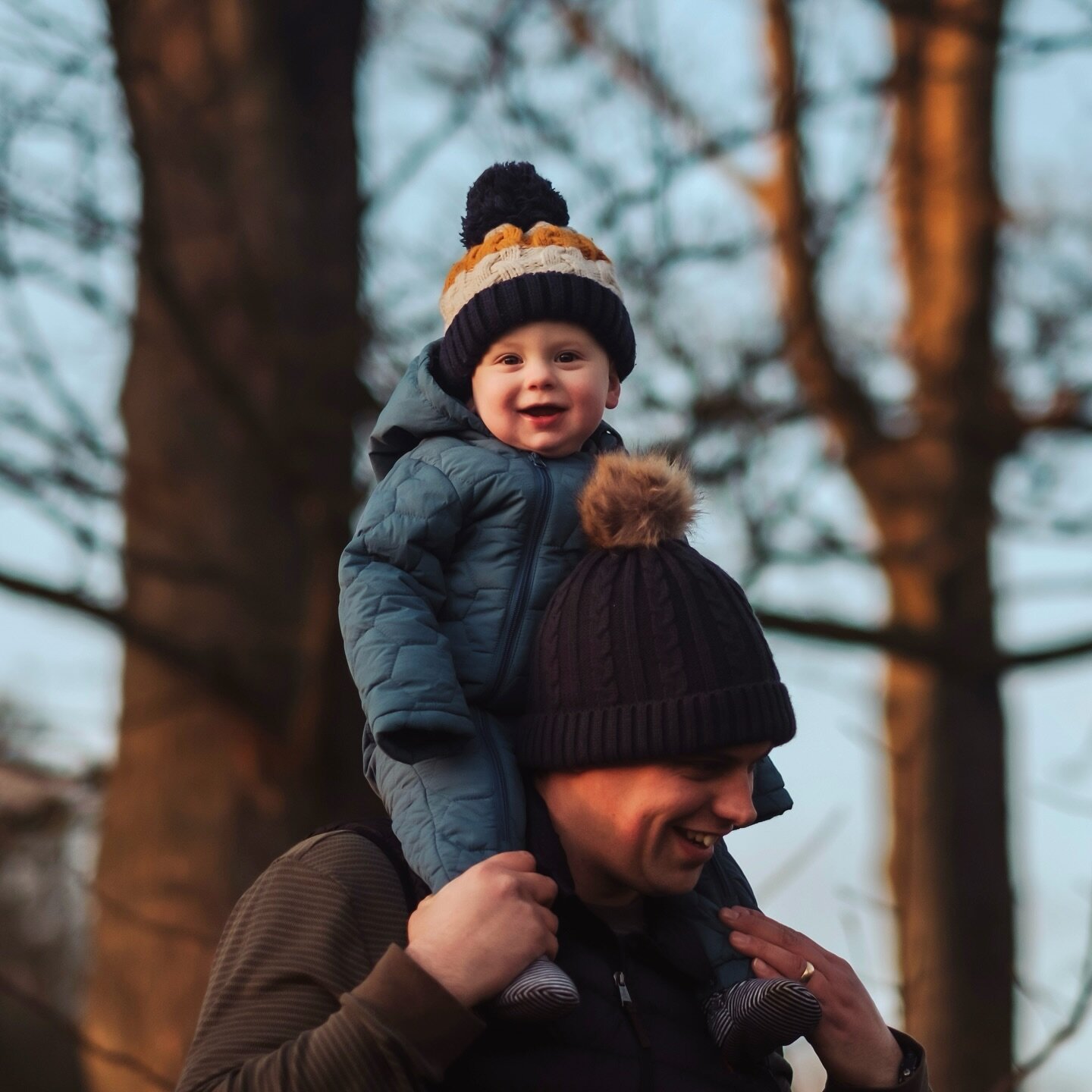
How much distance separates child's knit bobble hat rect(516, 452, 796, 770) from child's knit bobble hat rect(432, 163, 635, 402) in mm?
219

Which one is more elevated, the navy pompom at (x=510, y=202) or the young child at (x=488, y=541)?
the navy pompom at (x=510, y=202)

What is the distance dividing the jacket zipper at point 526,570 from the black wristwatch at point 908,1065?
75 centimetres

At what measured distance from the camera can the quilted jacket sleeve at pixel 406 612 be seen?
2041 mm

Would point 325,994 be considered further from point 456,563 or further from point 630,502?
point 630,502

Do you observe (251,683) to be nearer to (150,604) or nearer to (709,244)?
(150,604)

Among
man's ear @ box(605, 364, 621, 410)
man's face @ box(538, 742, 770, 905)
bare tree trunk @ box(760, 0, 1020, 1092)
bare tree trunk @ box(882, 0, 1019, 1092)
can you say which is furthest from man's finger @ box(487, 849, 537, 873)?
bare tree trunk @ box(882, 0, 1019, 1092)

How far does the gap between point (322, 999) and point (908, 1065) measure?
33.0 inches

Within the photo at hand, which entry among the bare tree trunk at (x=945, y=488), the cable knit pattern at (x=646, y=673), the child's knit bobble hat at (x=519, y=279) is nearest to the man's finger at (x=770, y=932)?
the cable knit pattern at (x=646, y=673)

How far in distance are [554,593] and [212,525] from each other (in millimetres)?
3659

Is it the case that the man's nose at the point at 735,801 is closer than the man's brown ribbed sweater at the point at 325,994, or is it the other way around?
the man's brown ribbed sweater at the point at 325,994

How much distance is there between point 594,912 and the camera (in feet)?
7.09

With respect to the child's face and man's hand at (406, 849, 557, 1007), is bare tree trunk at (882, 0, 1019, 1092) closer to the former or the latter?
the child's face

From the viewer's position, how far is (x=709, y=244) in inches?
215

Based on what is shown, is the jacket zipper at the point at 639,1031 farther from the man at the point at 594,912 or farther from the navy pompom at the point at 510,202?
the navy pompom at the point at 510,202
